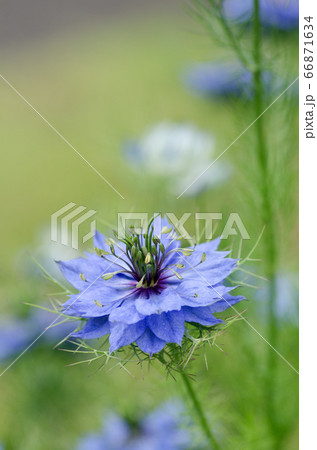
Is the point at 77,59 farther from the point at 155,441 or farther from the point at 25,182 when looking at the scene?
the point at 155,441

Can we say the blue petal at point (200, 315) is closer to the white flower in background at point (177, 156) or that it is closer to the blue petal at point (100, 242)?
the blue petal at point (100, 242)

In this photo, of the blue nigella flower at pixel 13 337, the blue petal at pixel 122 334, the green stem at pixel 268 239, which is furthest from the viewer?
the blue nigella flower at pixel 13 337

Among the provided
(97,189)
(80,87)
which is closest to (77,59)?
(80,87)

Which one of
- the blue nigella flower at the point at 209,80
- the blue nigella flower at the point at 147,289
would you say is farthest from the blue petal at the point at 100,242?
the blue nigella flower at the point at 209,80

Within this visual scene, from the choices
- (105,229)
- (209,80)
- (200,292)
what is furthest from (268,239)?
(209,80)

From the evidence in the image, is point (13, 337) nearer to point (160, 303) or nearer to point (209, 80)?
point (160, 303)

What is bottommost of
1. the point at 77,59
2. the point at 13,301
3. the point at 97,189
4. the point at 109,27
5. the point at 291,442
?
the point at 291,442

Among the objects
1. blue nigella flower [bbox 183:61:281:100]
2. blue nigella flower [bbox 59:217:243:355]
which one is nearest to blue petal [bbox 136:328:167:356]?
blue nigella flower [bbox 59:217:243:355]
